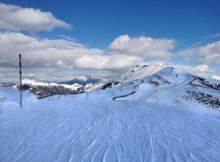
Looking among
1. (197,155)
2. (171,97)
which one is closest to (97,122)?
(197,155)

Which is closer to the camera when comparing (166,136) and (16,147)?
(16,147)

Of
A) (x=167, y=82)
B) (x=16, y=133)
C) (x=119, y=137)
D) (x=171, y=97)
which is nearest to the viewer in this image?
(x=119, y=137)

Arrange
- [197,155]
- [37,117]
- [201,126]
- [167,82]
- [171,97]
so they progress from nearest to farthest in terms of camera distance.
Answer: [197,155]
[201,126]
[37,117]
[171,97]
[167,82]

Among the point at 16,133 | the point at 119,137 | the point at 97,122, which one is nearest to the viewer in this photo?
the point at 119,137

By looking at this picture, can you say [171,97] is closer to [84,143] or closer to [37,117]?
[37,117]

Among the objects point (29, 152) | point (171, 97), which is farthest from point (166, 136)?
point (171, 97)

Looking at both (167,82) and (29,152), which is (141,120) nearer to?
(29,152)
